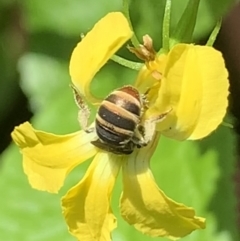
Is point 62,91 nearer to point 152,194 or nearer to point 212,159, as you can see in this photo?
point 212,159

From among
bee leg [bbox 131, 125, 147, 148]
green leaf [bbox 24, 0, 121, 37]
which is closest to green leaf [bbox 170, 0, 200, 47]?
bee leg [bbox 131, 125, 147, 148]

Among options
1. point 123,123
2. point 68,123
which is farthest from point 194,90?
point 68,123

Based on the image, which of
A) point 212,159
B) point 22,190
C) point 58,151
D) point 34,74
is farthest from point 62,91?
point 58,151

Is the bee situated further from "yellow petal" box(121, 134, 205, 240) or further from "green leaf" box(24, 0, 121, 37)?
"green leaf" box(24, 0, 121, 37)

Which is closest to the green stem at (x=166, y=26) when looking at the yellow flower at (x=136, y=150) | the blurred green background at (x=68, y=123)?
the yellow flower at (x=136, y=150)

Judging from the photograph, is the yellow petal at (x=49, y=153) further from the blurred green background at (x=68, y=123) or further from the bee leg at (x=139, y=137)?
the blurred green background at (x=68, y=123)

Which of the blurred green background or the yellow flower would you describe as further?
the blurred green background
